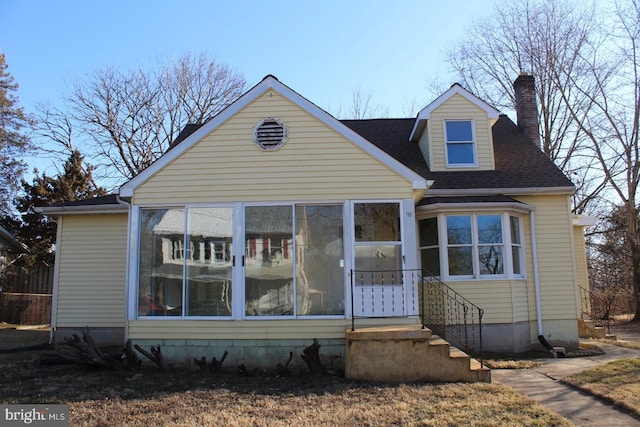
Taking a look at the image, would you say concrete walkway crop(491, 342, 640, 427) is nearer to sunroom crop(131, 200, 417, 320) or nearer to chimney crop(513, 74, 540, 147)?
sunroom crop(131, 200, 417, 320)

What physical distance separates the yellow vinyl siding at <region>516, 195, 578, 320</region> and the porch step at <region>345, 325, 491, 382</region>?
15.2 feet

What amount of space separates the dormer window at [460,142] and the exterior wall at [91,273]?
8627 millimetres

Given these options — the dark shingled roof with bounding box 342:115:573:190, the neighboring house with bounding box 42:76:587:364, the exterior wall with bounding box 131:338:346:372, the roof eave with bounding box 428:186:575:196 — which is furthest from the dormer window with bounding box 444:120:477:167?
the exterior wall with bounding box 131:338:346:372

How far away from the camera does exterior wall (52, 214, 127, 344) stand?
12172mm

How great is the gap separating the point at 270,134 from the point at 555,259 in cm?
747

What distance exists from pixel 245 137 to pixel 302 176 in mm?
1343

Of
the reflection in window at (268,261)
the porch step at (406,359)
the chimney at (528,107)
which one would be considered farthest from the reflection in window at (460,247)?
the chimney at (528,107)

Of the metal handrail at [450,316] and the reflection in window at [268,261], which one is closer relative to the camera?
the reflection in window at [268,261]

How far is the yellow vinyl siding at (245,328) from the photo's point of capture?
8.91m

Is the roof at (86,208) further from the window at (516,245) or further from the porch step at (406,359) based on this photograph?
the window at (516,245)

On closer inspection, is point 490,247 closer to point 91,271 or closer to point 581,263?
point 581,263

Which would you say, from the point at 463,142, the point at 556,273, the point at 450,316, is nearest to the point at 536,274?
the point at 556,273

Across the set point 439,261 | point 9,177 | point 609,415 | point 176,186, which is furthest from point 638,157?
point 9,177

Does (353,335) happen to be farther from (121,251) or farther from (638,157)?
(638,157)
